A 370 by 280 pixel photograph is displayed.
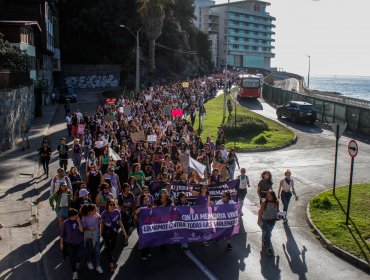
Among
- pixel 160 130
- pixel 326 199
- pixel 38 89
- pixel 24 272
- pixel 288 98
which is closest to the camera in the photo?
pixel 24 272

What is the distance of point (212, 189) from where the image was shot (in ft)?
42.5

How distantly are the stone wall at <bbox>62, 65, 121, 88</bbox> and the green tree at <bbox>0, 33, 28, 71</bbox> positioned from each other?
32479mm

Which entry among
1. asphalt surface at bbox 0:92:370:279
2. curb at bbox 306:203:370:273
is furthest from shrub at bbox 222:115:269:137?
curb at bbox 306:203:370:273

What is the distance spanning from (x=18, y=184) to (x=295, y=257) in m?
10.9

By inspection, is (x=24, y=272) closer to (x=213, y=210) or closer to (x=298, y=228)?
(x=213, y=210)

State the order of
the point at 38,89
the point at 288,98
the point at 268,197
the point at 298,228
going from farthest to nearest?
the point at 288,98 < the point at 38,89 < the point at 298,228 < the point at 268,197

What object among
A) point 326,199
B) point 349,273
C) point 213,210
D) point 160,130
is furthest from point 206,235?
point 160,130

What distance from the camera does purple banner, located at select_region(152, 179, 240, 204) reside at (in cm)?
1214

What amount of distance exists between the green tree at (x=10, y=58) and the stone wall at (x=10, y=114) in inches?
102

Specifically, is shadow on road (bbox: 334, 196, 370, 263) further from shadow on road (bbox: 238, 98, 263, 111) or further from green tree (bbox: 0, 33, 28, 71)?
shadow on road (bbox: 238, 98, 263, 111)

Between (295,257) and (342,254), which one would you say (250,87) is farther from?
(295,257)

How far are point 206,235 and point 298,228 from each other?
342 cm

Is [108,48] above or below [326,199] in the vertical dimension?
above

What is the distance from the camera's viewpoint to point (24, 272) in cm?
966
